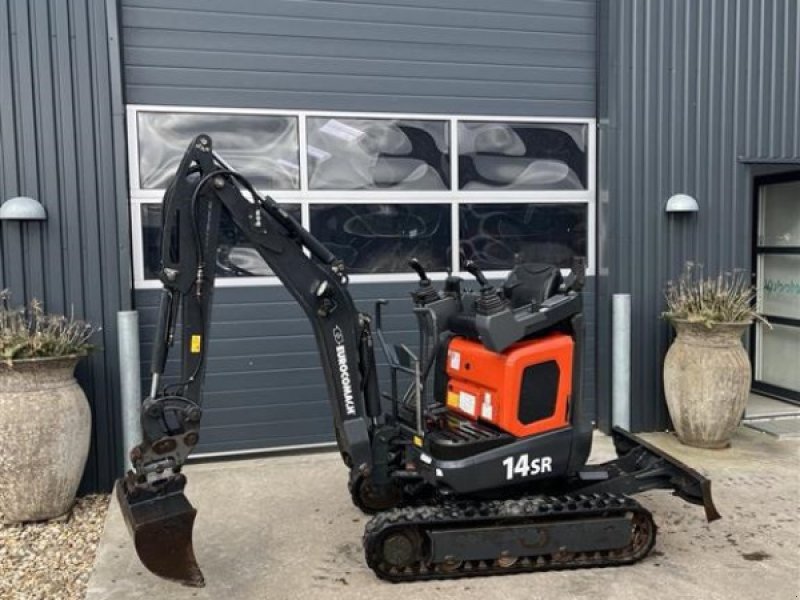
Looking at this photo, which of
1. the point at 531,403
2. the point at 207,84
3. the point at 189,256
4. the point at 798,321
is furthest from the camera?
the point at 798,321

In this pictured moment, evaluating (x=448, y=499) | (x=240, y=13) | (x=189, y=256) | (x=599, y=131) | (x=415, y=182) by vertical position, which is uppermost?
(x=240, y=13)

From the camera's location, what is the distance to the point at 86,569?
12.4 feet

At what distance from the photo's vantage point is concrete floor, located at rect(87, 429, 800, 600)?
11.0 feet

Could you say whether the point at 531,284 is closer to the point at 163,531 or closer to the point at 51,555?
the point at 163,531

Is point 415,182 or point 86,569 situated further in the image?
point 415,182

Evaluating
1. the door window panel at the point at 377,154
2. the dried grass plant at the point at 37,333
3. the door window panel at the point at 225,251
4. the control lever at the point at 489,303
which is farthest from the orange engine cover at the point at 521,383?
the dried grass plant at the point at 37,333

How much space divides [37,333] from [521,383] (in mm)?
3048

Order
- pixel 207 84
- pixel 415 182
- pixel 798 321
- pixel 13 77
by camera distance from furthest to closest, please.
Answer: pixel 798 321, pixel 415 182, pixel 207 84, pixel 13 77

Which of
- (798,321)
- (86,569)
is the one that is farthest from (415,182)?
(798,321)

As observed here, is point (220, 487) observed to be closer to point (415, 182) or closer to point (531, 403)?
point (531, 403)

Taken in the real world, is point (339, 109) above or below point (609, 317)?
above

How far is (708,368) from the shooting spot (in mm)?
5441

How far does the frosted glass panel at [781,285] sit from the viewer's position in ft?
22.9

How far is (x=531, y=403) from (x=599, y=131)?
A: 3.25m
